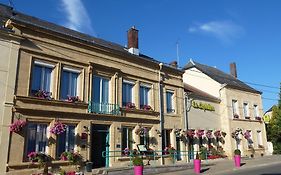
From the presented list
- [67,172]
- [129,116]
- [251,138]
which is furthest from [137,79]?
[251,138]

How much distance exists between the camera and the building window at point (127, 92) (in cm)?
1766

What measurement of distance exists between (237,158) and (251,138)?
386 inches

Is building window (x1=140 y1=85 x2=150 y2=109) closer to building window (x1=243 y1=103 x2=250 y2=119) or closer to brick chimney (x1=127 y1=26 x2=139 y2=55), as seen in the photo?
brick chimney (x1=127 y1=26 x2=139 y2=55)

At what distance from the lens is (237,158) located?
60.3 ft

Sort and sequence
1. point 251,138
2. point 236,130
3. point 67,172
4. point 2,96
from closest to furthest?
point 2,96, point 67,172, point 236,130, point 251,138

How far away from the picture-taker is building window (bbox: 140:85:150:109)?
18.8 m

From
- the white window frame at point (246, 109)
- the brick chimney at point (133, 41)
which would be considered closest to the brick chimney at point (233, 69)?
the white window frame at point (246, 109)

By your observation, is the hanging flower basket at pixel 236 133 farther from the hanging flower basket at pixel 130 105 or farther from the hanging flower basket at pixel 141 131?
the hanging flower basket at pixel 130 105

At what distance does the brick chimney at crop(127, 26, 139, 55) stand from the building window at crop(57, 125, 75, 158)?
7.26m

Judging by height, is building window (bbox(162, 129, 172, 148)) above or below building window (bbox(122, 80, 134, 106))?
below

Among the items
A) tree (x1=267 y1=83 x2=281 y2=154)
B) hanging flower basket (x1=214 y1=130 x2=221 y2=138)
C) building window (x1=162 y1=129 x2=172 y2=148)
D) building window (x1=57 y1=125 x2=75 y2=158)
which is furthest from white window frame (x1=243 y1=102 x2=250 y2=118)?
building window (x1=57 y1=125 x2=75 y2=158)

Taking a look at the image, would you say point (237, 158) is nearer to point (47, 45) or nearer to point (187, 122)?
point (187, 122)

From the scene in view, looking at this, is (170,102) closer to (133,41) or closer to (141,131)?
(141,131)

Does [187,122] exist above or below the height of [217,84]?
below
